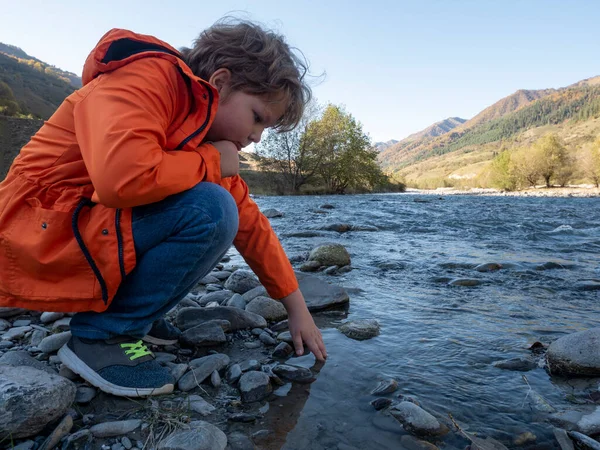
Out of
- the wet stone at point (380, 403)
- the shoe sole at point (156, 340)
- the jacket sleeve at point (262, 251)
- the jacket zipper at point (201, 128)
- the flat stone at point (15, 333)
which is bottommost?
the wet stone at point (380, 403)

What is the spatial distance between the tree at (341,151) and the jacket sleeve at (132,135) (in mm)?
33061

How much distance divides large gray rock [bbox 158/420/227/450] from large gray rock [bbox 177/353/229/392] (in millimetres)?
328

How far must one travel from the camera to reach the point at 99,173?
48.2 inches

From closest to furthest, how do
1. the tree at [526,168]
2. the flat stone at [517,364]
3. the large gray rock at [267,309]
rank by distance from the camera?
the flat stone at [517,364] < the large gray rock at [267,309] < the tree at [526,168]

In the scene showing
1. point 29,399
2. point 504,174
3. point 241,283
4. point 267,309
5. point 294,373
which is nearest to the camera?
point 29,399

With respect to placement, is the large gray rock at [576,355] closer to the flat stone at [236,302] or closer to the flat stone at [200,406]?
the flat stone at [200,406]

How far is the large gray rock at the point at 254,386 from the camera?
158cm

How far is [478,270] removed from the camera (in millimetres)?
4277

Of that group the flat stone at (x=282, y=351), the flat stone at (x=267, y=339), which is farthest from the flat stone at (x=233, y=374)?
the flat stone at (x=267, y=339)

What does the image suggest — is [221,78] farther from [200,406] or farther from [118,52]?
[200,406]

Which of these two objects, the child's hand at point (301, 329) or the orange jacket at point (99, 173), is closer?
the orange jacket at point (99, 173)

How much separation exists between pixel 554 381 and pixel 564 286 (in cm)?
225

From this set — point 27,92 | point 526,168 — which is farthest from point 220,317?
point 27,92

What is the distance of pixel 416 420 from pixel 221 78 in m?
1.66
